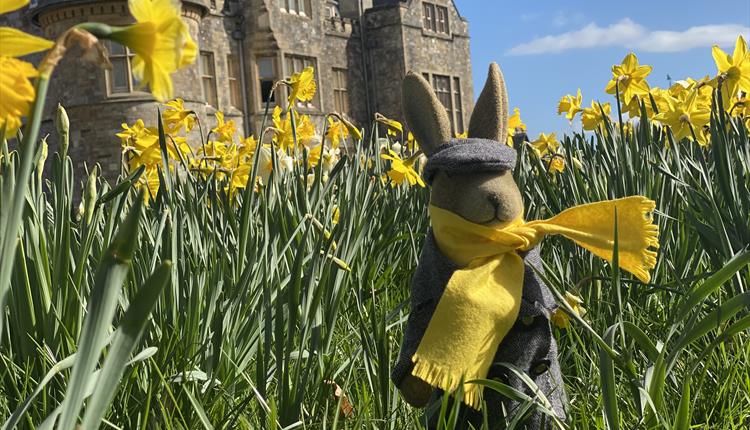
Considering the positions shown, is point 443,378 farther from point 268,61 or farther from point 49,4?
point 268,61

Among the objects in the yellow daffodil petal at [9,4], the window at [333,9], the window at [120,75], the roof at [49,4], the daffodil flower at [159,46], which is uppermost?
the window at [333,9]

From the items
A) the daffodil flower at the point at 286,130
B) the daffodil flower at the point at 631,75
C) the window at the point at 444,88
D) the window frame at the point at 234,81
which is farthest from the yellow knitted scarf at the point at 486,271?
the window at the point at 444,88

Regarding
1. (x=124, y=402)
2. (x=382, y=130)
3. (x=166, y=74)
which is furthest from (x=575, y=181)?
(x=382, y=130)

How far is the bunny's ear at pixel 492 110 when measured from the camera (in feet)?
5.24

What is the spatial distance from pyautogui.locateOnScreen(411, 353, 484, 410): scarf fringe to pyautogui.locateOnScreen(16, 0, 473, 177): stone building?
7.93 m

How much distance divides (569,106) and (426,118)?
6.65 ft

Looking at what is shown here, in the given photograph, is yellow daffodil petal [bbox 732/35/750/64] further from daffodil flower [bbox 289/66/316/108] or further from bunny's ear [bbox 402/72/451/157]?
daffodil flower [bbox 289/66/316/108]

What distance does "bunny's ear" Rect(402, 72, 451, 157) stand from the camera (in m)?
1.58

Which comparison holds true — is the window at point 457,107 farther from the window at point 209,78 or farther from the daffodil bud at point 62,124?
the daffodil bud at point 62,124

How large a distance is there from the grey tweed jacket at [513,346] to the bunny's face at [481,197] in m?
0.09

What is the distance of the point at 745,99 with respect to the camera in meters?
2.70

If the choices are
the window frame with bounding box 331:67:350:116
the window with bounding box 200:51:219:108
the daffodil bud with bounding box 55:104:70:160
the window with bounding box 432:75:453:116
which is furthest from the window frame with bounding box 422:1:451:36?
the daffodil bud with bounding box 55:104:70:160

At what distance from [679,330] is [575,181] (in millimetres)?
680

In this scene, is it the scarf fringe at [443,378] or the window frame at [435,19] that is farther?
the window frame at [435,19]
